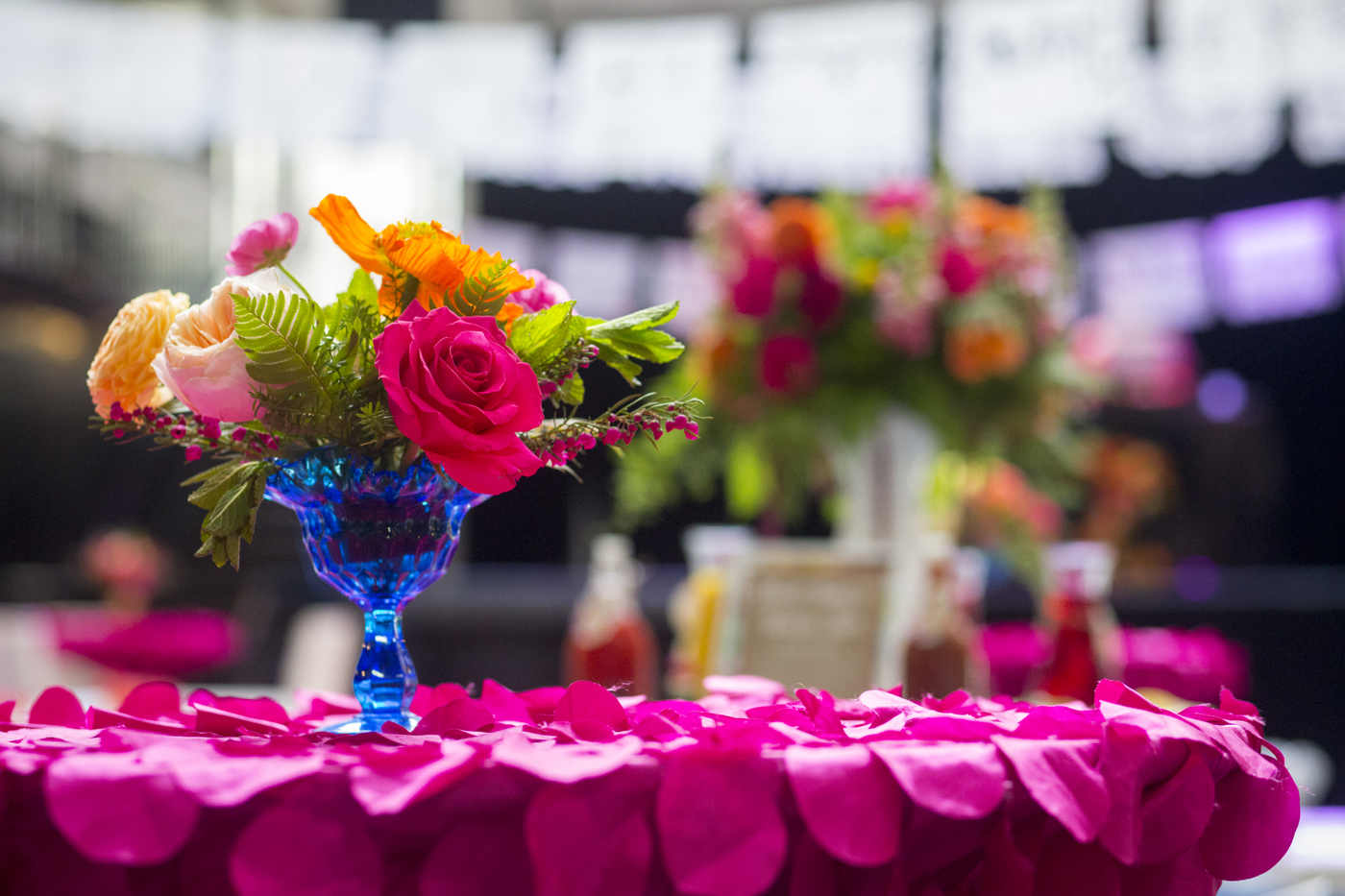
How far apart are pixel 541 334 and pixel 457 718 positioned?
19cm

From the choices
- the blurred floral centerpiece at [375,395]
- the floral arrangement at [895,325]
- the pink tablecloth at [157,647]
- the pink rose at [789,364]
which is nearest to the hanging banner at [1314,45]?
the floral arrangement at [895,325]

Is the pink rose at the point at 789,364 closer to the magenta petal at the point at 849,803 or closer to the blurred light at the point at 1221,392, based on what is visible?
the magenta petal at the point at 849,803

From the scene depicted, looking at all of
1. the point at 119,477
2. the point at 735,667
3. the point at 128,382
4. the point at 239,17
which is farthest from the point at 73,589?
the point at 128,382

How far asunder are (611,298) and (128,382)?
216 inches

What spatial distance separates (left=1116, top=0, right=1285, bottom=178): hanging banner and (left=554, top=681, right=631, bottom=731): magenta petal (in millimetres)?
3433

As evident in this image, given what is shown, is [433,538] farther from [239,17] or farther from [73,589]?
[73,589]

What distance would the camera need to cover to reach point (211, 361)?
1.65ft

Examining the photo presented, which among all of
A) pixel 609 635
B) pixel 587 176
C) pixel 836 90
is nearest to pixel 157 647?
pixel 609 635

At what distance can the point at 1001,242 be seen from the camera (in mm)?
1465

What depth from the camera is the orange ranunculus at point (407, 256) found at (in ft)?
1.76

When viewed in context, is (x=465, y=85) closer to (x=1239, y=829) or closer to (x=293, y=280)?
(x=293, y=280)

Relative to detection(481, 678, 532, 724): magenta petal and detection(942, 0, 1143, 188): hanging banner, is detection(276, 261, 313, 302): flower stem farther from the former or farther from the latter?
detection(942, 0, 1143, 188): hanging banner

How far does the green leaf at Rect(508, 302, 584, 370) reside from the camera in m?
0.55

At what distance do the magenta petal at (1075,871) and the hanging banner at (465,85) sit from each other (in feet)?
12.1
